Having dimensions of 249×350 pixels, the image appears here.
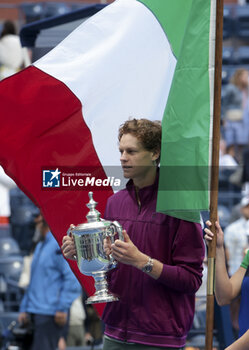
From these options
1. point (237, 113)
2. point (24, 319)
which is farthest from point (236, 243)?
point (237, 113)

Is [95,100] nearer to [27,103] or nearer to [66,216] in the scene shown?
[27,103]

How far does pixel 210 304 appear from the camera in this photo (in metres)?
3.50

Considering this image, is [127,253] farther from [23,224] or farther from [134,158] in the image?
[23,224]

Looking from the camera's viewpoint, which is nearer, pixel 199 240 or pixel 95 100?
pixel 199 240

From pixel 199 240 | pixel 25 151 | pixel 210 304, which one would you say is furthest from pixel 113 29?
pixel 210 304

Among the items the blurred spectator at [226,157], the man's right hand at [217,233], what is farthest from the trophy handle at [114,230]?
the blurred spectator at [226,157]

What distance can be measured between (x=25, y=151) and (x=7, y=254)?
517 cm

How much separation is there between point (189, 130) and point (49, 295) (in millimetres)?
3608

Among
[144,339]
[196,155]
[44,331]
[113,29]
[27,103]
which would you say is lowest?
[44,331]

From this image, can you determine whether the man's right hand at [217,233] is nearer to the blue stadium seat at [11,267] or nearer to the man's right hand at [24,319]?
the man's right hand at [24,319]

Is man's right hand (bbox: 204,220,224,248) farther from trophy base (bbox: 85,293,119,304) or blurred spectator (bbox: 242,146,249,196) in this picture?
blurred spectator (bbox: 242,146,249,196)

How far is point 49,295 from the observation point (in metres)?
6.86

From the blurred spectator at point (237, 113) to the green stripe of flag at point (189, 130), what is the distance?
24.6 feet

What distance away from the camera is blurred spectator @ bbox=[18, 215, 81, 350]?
6.82m
